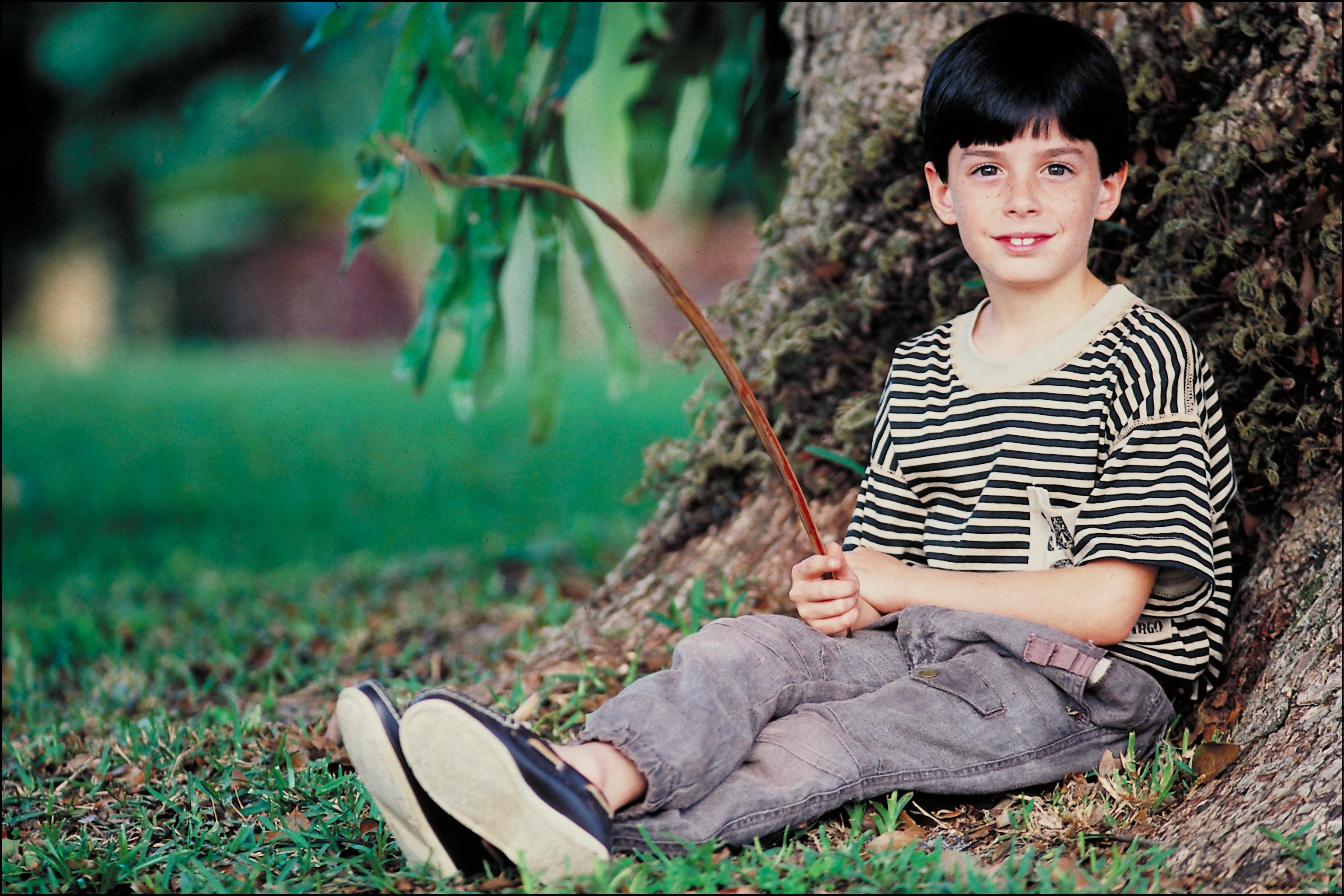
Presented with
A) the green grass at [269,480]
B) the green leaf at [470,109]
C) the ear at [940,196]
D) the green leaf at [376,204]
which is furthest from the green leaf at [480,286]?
the ear at [940,196]

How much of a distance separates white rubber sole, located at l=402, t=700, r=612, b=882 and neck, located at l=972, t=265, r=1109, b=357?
0.99 metres

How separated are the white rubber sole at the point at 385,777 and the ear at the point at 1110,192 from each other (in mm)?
1286

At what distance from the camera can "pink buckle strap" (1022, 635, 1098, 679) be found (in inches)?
69.1

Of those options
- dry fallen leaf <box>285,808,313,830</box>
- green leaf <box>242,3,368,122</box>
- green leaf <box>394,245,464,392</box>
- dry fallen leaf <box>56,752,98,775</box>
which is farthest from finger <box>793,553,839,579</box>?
green leaf <box>242,3,368,122</box>

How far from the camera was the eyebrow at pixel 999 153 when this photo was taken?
183cm

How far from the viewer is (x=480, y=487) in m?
6.41

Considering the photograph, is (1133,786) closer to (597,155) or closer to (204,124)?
(597,155)

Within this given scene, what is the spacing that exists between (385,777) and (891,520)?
3.07 ft

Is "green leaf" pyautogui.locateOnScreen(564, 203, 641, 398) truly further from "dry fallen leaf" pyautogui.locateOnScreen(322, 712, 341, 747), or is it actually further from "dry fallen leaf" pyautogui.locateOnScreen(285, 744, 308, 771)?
"dry fallen leaf" pyautogui.locateOnScreen(285, 744, 308, 771)

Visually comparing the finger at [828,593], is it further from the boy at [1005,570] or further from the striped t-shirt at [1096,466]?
the striped t-shirt at [1096,466]

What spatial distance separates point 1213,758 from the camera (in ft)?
5.90

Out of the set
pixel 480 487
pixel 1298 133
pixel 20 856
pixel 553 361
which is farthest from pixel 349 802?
pixel 480 487

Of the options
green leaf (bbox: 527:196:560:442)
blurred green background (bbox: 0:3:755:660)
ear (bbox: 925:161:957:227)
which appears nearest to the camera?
ear (bbox: 925:161:957:227)

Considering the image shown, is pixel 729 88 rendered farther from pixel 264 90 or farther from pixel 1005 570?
pixel 1005 570
